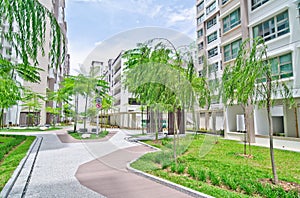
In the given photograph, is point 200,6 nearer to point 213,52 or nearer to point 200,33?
point 200,33

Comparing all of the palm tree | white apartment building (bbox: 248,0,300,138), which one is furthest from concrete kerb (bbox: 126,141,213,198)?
the palm tree

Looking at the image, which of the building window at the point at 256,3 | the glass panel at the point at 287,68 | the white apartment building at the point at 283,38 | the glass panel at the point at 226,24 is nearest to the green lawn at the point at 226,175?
the white apartment building at the point at 283,38

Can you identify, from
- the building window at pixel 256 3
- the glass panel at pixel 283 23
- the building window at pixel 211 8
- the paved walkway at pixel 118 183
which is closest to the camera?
the paved walkway at pixel 118 183

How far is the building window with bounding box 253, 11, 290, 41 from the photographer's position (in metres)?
12.3

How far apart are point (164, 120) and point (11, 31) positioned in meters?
20.0

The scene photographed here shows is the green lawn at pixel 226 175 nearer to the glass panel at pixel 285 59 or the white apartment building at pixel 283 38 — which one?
the white apartment building at pixel 283 38

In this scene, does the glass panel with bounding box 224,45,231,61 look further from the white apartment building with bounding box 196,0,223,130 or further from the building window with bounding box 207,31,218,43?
the building window with bounding box 207,31,218,43

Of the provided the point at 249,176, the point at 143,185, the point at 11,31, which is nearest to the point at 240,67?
the point at 249,176

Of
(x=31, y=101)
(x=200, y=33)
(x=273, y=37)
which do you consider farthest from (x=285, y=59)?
(x=31, y=101)

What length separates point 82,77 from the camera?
19.8 metres

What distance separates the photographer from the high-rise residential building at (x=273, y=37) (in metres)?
11.7

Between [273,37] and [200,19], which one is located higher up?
[200,19]

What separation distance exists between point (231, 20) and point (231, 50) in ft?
8.00

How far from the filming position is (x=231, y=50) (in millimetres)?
16938
